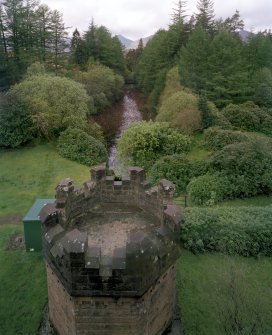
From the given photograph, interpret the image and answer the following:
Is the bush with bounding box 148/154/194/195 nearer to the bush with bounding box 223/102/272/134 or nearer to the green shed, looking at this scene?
the green shed

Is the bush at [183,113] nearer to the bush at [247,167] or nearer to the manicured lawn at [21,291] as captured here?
the bush at [247,167]

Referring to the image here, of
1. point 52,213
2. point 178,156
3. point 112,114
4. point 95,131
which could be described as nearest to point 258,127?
point 178,156

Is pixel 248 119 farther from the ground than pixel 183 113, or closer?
closer

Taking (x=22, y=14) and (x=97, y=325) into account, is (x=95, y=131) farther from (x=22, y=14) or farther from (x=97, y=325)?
(x=97, y=325)

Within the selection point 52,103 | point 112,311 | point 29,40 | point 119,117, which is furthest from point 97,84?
point 112,311

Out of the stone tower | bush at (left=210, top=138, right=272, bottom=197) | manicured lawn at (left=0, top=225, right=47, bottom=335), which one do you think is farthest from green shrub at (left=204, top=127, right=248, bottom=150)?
the stone tower

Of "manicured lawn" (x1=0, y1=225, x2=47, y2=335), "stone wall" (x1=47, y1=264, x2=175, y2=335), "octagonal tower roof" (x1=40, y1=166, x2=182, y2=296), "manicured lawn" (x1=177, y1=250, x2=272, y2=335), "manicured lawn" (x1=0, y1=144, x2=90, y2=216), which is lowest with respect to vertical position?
"manicured lawn" (x1=0, y1=144, x2=90, y2=216)

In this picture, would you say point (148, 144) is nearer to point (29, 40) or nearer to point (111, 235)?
point (111, 235)
